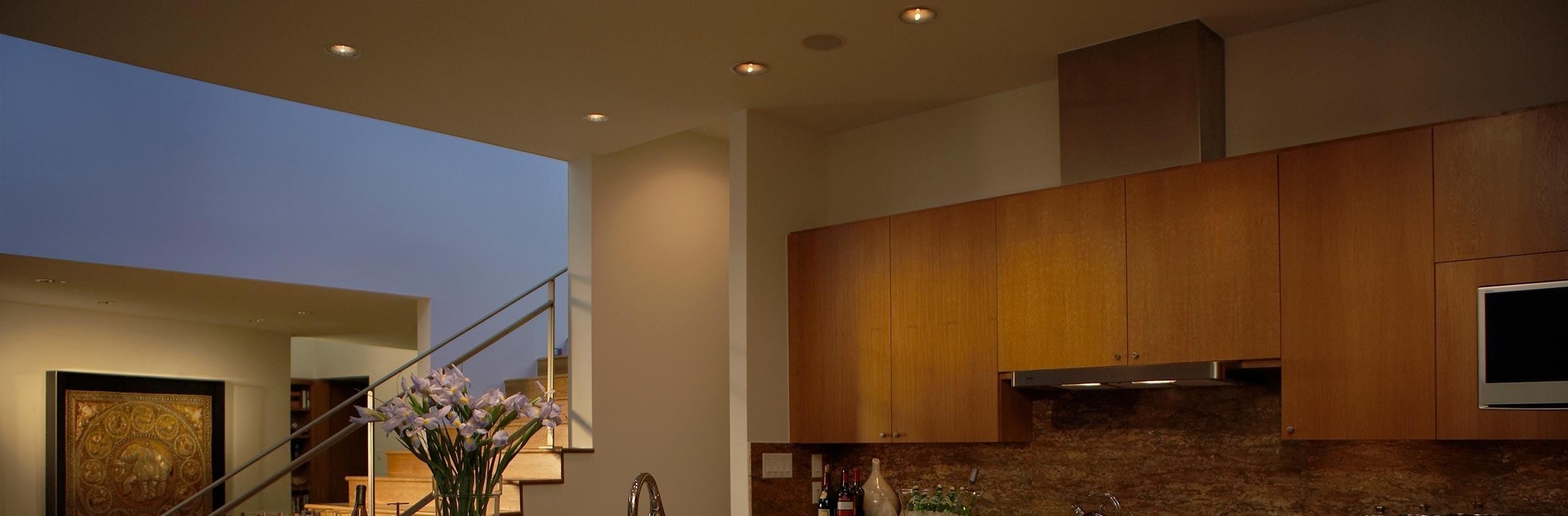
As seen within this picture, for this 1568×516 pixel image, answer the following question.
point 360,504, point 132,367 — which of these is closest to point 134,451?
point 132,367

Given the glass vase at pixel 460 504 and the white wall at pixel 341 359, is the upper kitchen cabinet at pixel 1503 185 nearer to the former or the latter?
the glass vase at pixel 460 504

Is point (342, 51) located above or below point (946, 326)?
above

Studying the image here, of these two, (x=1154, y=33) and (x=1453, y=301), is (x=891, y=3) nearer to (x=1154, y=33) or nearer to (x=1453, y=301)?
(x=1154, y=33)

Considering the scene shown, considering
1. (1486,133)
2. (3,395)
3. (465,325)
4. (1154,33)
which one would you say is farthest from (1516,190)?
(3,395)

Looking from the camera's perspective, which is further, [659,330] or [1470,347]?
[659,330]

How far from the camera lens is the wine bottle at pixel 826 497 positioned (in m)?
5.03

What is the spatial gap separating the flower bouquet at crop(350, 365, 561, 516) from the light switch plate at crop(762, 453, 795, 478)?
2.49m

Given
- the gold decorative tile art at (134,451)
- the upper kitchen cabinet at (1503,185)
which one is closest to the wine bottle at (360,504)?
the upper kitchen cabinet at (1503,185)

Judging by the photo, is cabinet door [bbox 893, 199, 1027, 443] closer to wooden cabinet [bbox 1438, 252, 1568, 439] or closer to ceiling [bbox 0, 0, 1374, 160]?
ceiling [bbox 0, 0, 1374, 160]

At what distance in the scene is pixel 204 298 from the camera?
867 centimetres

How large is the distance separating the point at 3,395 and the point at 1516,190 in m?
9.28

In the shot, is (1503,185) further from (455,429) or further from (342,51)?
(342,51)

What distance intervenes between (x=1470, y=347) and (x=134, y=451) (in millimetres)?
9334

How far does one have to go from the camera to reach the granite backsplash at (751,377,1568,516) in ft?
11.9
